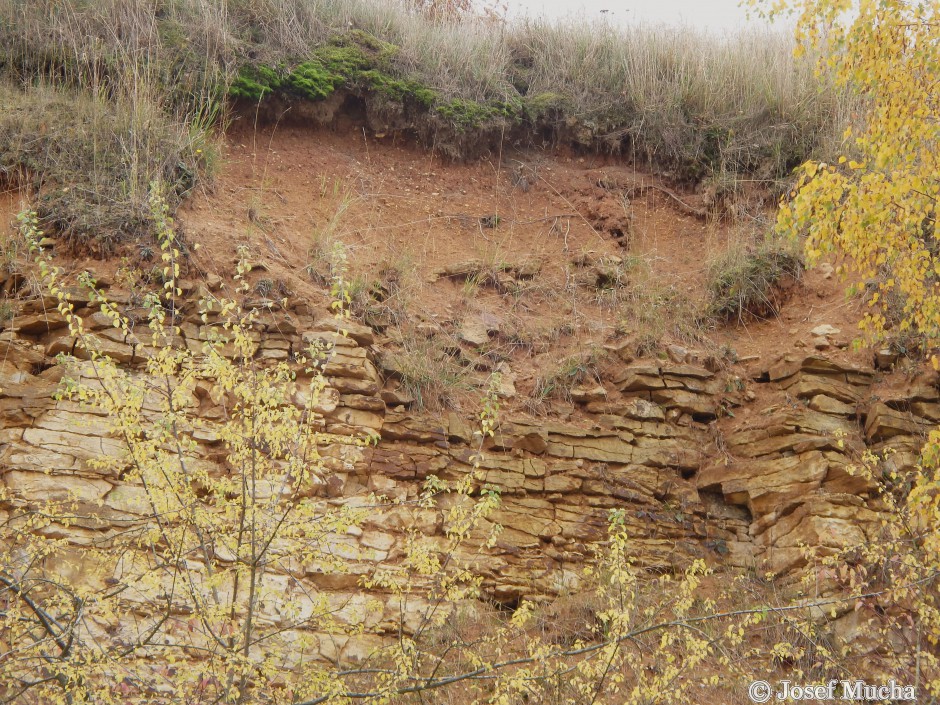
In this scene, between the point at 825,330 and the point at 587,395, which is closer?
the point at 587,395

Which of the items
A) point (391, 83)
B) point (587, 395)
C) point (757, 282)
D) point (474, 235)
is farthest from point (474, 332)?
point (391, 83)

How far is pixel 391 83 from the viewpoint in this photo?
10.2m

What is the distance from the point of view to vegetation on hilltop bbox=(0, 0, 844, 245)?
8.45 m

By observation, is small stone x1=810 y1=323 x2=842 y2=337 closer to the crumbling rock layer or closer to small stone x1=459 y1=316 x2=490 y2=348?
the crumbling rock layer

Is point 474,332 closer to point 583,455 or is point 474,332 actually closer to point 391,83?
point 583,455

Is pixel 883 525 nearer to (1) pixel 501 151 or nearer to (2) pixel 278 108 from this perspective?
(1) pixel 501 151

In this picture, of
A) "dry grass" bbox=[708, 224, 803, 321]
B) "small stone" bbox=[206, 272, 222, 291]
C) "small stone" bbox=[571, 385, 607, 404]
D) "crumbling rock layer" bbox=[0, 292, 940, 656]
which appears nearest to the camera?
Result: "crumbling rock layer" bbox=[0, 292, 940, 656]

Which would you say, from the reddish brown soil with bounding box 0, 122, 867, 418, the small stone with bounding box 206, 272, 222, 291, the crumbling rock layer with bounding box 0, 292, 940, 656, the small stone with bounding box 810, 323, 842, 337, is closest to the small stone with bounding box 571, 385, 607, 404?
the crumbling rock layer with bounding box 0, 292, 940, 656

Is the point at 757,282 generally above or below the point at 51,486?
above

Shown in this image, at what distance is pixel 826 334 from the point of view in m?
8.29

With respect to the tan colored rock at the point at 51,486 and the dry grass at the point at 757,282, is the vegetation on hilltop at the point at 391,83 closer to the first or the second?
the dry grass at the point at 757,282

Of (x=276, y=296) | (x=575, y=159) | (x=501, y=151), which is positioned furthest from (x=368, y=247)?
(x=575, y=159)

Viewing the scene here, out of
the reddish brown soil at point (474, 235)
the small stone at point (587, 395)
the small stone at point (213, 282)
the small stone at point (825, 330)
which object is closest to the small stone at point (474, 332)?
the reddish brown soil at point (474, 235)

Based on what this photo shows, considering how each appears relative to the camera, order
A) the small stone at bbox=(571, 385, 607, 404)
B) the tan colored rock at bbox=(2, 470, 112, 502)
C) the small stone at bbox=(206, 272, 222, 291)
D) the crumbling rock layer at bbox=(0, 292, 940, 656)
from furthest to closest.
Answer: the small stone at bbox=(571, 385, 607, 404) < the small stone at bbox=(206, 272, 222, 291) < the crumbling rock layer at bbox=(0, 292, 940, 656) < the tan colored rock at bbox=(2, 470, 112, 502)
